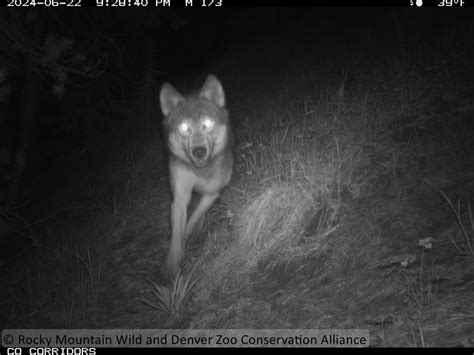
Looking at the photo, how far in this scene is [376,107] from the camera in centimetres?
561

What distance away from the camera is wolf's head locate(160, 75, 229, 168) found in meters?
5.30

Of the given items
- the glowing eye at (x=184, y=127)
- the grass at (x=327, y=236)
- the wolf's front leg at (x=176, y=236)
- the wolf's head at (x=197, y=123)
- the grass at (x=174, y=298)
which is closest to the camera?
the grass at (x=327, y=236)

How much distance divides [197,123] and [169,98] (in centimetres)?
75

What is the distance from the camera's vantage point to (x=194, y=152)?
5.15 meters

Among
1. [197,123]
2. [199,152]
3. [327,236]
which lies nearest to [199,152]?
[199,152]

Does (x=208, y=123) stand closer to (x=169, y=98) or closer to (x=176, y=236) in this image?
(x=169, y=98)

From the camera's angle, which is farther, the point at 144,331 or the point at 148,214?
the point at 148,214

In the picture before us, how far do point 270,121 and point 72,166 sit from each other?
756 centimetres

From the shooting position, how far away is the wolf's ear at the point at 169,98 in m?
5.82

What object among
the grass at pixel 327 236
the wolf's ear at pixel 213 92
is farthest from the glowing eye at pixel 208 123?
the grass at pixel 327 236

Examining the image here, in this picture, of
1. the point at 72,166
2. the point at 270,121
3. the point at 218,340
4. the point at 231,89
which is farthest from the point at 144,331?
the point at 72,166

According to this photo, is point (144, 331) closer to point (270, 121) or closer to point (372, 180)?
point (372, 180)

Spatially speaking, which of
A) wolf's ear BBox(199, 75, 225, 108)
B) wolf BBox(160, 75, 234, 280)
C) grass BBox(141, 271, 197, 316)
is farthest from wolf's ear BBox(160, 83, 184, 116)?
grass BBox(141, 271, 197, 316)

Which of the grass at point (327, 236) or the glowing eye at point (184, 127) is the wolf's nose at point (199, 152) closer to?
the glowing eye at point (184, 127)
